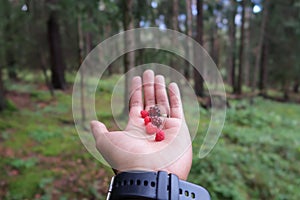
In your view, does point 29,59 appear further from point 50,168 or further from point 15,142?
point 50,168

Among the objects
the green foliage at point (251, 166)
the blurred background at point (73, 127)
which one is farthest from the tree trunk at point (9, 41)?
the green foliage at point (251, 166)

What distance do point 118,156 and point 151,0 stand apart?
4.96m

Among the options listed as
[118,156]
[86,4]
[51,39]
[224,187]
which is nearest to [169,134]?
[118,156]

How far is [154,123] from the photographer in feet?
5.18

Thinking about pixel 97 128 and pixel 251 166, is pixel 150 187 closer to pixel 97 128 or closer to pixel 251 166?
pixel 97 128

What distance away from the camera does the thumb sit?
1.56 metres

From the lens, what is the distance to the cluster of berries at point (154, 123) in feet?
5.09

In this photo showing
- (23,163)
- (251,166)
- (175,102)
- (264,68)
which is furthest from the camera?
(264,68)

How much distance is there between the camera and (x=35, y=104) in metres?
9.66

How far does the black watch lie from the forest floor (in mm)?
1027

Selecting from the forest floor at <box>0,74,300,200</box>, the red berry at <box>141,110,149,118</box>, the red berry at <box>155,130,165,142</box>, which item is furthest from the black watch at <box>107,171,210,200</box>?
the forest floor at <box>0,74,300,200</box>

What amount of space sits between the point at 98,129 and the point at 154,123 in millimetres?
318

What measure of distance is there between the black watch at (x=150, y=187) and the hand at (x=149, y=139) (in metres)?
0.13

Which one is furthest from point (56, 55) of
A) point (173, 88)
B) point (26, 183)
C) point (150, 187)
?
point (150, 187)
